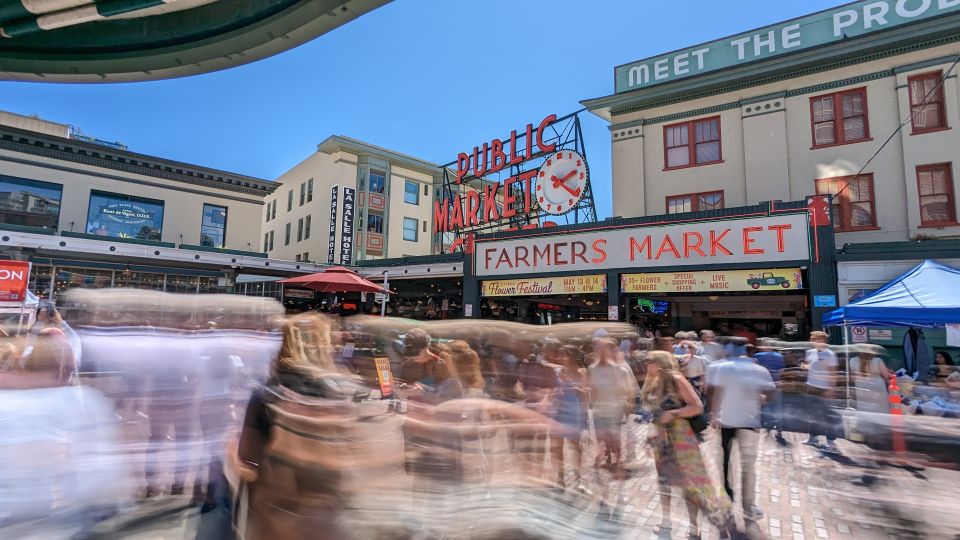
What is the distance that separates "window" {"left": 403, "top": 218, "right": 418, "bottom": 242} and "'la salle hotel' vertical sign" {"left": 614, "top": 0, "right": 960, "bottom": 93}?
1784 cm

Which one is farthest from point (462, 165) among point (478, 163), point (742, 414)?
point (742, 414)

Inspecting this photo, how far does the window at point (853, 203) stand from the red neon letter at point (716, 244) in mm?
3980

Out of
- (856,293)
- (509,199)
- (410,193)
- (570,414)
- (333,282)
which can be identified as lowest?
(570,414)

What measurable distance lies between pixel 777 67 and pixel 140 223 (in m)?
28.3

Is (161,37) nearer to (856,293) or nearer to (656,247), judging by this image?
(656,247)

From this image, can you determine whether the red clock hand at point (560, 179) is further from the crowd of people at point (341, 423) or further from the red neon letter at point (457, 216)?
the crowd of people at point (341, 423)

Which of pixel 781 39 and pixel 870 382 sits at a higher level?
pixel 781 39

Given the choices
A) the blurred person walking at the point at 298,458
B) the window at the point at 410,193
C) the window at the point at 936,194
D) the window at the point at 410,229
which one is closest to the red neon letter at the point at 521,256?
the window at the point at 936,194

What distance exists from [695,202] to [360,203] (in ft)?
66.8

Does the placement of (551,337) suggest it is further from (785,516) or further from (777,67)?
(777,67)

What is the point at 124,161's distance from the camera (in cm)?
2362

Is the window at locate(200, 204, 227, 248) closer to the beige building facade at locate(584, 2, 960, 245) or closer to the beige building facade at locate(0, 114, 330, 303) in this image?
the beige building facade at locate(0, 114, 330, 303)

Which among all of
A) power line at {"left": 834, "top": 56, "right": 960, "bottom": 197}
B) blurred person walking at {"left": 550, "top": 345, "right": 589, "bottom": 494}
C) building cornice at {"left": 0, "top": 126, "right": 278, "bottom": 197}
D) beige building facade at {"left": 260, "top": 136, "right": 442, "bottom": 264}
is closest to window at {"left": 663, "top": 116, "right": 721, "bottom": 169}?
power line at {"left": 834, "top": 56, "right": 960, "bottom": 197}

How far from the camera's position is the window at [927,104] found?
1416 centimetres
